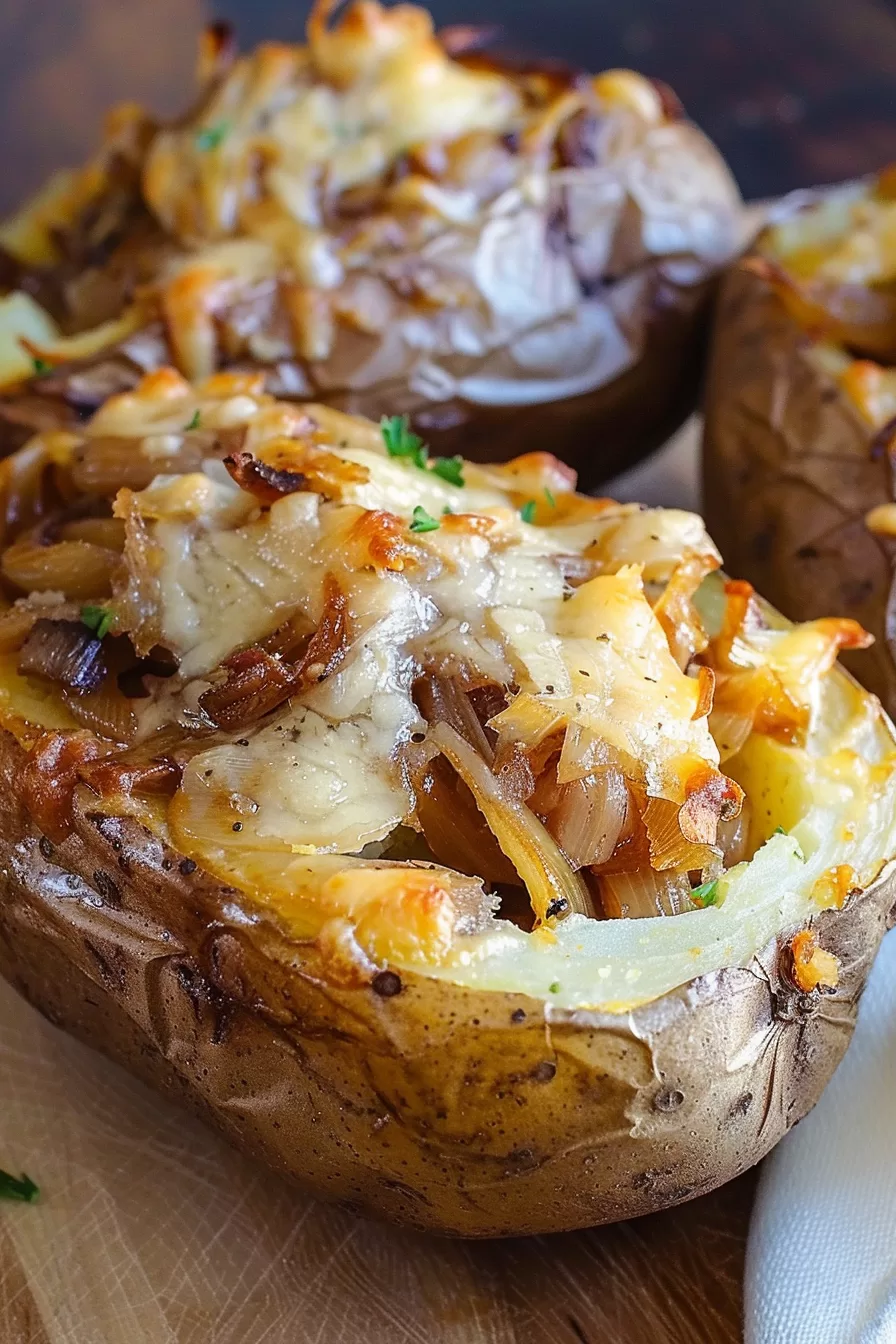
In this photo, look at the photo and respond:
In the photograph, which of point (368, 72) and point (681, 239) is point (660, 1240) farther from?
point (368, 72)

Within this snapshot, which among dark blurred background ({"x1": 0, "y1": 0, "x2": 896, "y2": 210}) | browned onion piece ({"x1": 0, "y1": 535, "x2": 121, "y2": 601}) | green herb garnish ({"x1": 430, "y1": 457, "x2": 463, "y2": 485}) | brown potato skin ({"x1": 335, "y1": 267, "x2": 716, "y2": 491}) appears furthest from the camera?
dark blurred background ({"x1": 0, "y1": 0, "x2": 896, "y2": 210})

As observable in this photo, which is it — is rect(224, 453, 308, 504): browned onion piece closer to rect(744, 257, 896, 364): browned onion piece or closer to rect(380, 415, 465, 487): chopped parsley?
rect(380, 415, 465, 487): chopped parsley

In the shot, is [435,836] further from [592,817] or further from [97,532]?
[97,532]

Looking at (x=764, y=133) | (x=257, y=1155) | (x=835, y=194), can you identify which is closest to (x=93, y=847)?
(x=257, y=1155)

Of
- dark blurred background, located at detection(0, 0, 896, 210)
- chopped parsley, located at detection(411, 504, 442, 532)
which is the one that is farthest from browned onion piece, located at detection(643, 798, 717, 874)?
dark blurred background, located at detection(0, 0, 896, 210)

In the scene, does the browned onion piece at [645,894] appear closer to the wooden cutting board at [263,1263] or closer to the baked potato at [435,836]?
the baked potato at [435,836]

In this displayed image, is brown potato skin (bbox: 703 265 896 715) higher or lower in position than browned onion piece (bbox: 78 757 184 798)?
lower

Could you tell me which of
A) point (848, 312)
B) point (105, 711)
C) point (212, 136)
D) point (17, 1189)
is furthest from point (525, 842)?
point (212, 136)
